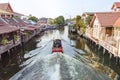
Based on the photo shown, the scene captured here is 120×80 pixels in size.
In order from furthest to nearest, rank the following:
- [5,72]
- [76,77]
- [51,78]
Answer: [5,72]
[76,77]
[51,78]

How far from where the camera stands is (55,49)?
3359 cm

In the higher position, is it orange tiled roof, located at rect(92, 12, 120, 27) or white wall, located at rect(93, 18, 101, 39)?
orange tiled roof, located at rect(92, 12, 120, 27)

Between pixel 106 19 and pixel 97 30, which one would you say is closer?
pixel 106 19

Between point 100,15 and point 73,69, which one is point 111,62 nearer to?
point 73,69

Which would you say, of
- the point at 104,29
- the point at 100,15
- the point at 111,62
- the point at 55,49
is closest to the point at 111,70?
the point at 111,62

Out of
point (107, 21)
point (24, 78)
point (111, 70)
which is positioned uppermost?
point (107, 21)

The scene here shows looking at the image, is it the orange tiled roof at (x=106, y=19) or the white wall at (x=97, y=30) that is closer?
the orange tiled roof at (x=106, y=19)

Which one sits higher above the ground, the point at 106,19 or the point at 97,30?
the point at 106,19

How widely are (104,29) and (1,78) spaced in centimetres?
2662

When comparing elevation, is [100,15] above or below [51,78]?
above

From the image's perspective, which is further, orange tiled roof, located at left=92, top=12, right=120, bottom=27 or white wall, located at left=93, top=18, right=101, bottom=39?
white wall, located at left=93, top=18, right=101, bottom=39

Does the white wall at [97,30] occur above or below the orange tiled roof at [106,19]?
below

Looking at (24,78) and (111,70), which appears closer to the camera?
(24,78)

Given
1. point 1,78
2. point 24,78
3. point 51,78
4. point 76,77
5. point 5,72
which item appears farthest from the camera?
point 5,72
